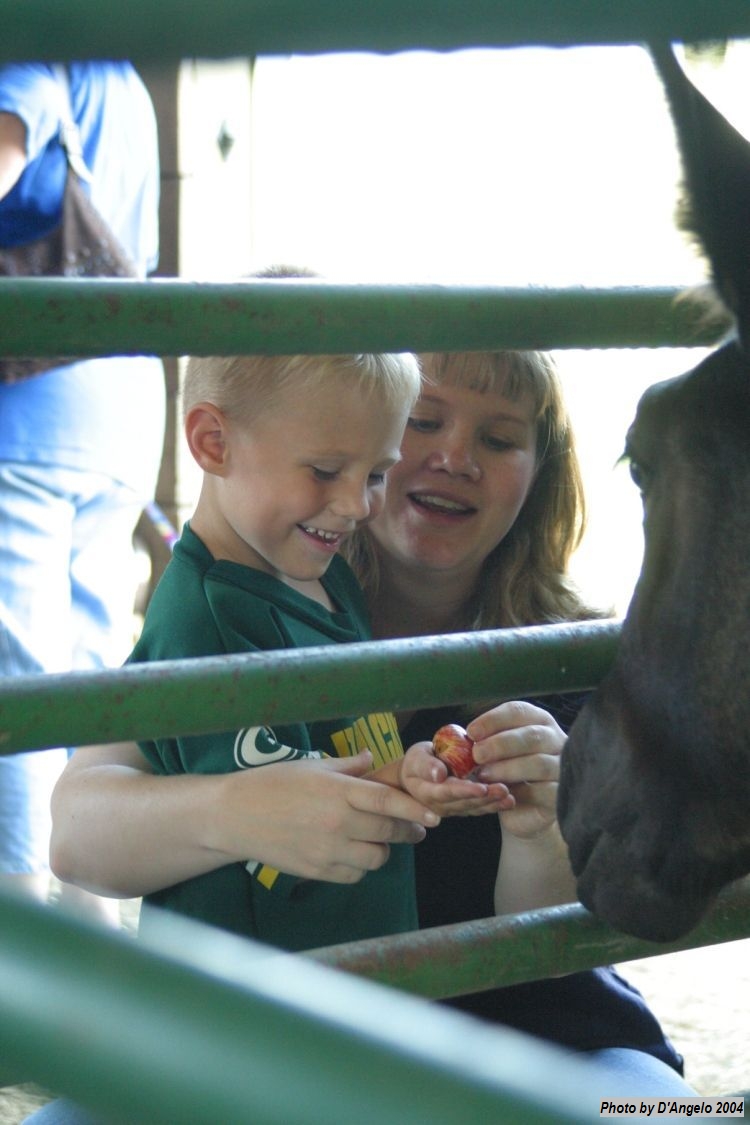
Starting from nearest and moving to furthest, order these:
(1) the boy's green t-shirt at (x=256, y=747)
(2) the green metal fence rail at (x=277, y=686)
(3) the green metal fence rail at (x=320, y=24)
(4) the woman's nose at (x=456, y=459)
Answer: (3) the green metal fence rail at (x=320, y=24) < (2) the green metal fence rail at (x=277, y=686) < (1) the boy's green t-shirt at (x=256, y=747) < (4) the woman's nose at (x=456, y=459)

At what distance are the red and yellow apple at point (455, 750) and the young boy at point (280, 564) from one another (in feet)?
0.62

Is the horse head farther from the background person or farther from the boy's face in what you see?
the background person

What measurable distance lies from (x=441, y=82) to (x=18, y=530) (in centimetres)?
612

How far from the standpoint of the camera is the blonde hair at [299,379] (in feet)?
5.01

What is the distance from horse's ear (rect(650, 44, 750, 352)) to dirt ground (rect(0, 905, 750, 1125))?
1.51 metres

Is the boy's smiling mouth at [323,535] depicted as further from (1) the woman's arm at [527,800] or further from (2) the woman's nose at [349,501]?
(1) the woman's arm at [527,800]

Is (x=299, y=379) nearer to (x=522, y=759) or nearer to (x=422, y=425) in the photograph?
(x=422, y=425)

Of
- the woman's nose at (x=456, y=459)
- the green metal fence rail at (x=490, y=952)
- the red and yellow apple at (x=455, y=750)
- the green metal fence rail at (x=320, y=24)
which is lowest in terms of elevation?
the green metal fence rail at (x=490, y=952)


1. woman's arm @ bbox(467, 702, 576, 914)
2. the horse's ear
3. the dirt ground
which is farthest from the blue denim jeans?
the horse's ear

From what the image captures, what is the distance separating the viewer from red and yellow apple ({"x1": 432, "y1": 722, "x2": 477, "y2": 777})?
1.27 meters

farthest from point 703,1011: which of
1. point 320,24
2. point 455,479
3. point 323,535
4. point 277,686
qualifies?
point 320,24

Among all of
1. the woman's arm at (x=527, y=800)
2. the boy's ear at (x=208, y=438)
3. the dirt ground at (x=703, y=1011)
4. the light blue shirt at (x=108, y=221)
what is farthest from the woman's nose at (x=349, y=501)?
the dirt ground at (x=703, y=1011)

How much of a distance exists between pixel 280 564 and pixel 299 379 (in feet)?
0.63

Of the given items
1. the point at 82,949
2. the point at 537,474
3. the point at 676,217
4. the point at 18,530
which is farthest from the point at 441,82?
the point at 82,949
